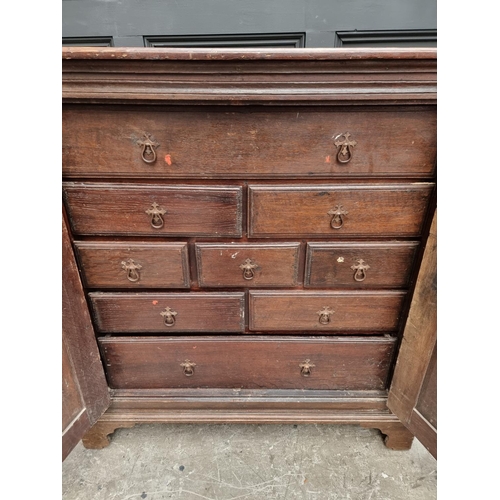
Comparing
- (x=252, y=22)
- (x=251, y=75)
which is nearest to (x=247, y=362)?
(x=251, y=75)

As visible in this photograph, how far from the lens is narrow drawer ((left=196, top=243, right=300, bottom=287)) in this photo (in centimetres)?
108

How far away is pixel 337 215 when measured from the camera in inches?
40.3

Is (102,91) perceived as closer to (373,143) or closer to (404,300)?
(373,143)

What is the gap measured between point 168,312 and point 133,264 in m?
0.22

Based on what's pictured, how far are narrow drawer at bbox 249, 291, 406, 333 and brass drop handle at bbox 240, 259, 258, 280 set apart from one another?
84mm

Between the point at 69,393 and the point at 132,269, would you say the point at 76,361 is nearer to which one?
the point at 69,393

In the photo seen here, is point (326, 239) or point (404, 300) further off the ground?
point (326, 239)

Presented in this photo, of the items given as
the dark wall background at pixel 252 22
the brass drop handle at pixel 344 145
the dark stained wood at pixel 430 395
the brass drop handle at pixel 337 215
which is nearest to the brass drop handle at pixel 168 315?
the brass drop handle at pixel 337 215

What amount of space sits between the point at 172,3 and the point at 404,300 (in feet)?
4.59

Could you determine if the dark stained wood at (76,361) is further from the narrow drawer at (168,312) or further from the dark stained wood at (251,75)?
the dark stained wood at (251,75)

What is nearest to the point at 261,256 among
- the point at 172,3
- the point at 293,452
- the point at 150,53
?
the point at 150,53

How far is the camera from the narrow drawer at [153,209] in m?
1.00

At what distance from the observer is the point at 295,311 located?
1.18 meters

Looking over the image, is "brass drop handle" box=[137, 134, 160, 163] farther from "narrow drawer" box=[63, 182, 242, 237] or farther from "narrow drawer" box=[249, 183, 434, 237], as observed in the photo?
"narrow drawer" box=[249, 183, 434, 237]
